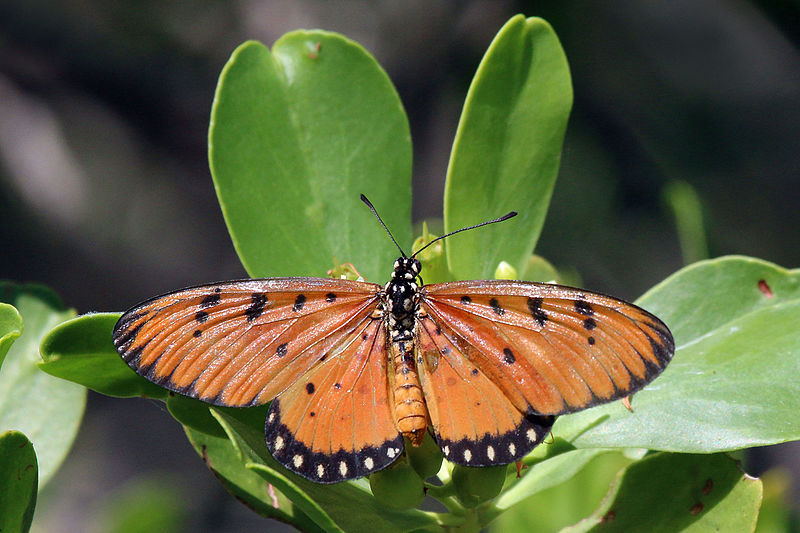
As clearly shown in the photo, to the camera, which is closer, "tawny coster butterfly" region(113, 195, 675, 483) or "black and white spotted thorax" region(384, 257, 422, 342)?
"tawny coster butterfly" region(113, 195, 675, 483)

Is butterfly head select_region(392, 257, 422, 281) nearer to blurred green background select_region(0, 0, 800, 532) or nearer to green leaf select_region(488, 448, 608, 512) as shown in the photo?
green leaf select_region(488, 448, 608, 512)

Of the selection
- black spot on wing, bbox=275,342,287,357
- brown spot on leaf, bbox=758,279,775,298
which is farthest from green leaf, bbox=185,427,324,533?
brown spot on leaf, bbox=758,279,775,298

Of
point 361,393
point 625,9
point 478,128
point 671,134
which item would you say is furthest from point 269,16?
point 361,393

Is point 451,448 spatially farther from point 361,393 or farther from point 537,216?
point 537,216

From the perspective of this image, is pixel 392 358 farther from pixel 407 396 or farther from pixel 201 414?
pixel 201 414

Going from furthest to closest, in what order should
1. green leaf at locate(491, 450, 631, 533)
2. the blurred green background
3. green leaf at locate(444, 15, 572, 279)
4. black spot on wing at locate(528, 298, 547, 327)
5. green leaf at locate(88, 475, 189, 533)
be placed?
the blurred green background
green leaf at locate(88, 475, 189, 533)
green leaf at locate(491, 450, 631, 533)
green leaf at locate(444, 15, 572, 279)
black spot on wing at locate(528, 298, 547, 327)

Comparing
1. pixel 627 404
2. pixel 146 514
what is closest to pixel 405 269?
pixel 627 404

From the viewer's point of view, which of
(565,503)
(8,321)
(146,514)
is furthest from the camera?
(146,514)
